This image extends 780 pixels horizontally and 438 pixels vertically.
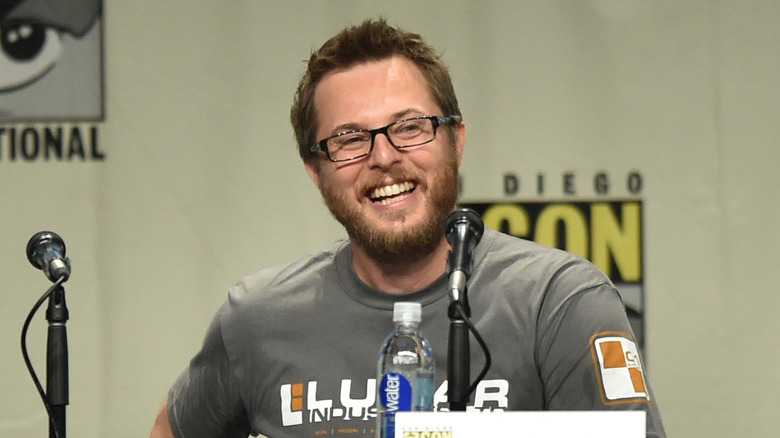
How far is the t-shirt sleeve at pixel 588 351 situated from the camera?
1396 mm

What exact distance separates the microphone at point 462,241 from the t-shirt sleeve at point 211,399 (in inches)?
29.5

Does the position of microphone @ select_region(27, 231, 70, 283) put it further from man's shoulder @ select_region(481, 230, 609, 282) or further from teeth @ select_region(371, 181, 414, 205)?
Result: man's shoulder @ select_region(481, 230, 609, 282)

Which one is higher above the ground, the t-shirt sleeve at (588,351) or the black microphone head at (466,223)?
the black microphone head at (466,223)

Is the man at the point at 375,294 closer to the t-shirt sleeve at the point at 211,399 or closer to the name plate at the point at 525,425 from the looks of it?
the t-shirt sleeve at the point at 211,399

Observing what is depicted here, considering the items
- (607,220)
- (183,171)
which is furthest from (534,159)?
(183,171)

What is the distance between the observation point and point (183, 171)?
313cm

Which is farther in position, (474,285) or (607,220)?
(607,220)

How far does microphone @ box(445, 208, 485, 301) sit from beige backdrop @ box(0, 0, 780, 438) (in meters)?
1.81

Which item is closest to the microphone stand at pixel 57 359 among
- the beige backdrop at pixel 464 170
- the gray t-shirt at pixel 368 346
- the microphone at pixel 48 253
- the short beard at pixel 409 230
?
the microphone at pixel 48 253

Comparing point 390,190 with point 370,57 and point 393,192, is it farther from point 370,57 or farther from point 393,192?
point 370,57

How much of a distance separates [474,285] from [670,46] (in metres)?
1.64

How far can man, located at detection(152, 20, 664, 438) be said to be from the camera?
61.7 inches

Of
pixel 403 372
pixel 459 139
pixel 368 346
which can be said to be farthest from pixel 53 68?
pixel 403 372

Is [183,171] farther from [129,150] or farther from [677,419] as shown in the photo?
[677,419]
